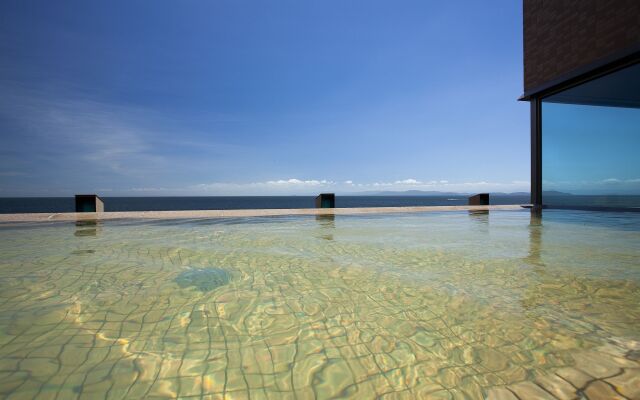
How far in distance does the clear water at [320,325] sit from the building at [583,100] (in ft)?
29.4

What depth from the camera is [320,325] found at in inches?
95.7

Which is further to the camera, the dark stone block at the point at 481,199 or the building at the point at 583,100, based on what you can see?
the dark stone block at the point at 481,199

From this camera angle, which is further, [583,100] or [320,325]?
[583,100]

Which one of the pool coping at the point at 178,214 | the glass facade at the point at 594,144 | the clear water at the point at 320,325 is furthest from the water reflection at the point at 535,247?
the glass facade at the point at 594,144

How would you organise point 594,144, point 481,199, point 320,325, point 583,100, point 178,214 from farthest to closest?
point 481,199, point 583,100, point 594,144, point 178,214, point 320,325

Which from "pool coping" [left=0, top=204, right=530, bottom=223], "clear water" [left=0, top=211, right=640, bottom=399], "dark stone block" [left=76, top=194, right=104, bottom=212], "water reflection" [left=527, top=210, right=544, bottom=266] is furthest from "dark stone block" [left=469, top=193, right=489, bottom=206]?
"dark stone block" [left=76, top=194, right=104, bottom=212]

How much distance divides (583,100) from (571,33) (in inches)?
100

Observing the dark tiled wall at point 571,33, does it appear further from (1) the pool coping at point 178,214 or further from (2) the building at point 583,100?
(1) the pool coping at point 178,214

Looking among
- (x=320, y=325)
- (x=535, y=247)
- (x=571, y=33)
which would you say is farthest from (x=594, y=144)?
(x=320, y=325)

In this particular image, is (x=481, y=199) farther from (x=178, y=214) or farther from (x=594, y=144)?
(x=178, y=214)

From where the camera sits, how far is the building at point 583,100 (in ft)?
33.1

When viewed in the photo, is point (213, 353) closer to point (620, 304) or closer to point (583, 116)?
point (620, 304)

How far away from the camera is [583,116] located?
482 inches

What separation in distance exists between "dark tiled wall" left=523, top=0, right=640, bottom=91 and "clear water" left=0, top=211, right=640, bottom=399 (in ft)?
29.9
